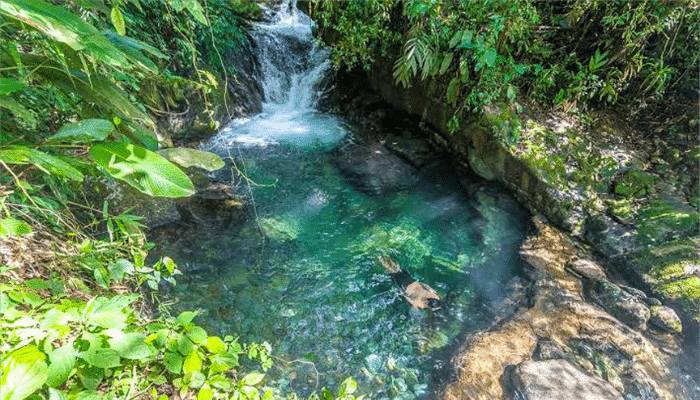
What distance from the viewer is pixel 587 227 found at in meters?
4.02

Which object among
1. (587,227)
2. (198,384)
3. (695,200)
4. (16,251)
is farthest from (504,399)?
(695,200)

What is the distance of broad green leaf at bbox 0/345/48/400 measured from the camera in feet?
3.00

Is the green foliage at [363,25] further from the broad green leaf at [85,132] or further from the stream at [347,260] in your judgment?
the broad green leaf at [85,132]

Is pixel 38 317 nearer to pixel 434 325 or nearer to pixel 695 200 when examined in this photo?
pixel 434 325

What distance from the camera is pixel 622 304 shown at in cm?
314

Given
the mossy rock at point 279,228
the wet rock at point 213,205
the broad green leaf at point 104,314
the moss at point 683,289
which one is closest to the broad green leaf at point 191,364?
the broad green leaf at point 104,314

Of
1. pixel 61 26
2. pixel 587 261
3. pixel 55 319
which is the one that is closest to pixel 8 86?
pixel 61 26

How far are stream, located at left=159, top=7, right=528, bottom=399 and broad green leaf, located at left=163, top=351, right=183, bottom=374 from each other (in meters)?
0.96

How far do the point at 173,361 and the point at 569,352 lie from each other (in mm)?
2984

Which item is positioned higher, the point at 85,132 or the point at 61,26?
the point at 61,26

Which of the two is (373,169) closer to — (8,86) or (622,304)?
(622,304)

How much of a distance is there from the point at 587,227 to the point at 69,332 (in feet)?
15.7

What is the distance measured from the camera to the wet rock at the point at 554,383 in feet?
7.90

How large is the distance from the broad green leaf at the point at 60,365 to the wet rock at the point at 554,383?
8.67 ft
